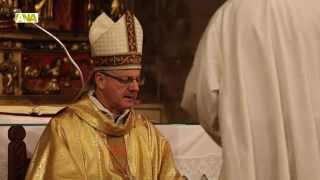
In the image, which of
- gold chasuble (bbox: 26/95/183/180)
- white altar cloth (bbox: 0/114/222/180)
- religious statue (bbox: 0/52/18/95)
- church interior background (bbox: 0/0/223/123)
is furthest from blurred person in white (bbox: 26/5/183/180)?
religious statue (bbox: 0/52/18/95)

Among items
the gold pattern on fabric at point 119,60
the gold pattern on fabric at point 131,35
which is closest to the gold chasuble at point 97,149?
the gold pattern on fabric at point 119,60

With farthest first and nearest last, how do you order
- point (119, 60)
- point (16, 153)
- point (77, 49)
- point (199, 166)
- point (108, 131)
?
point (77, 49) → point (199, 166) → point (119, 60) → point (108, 131) → point (16, 153)

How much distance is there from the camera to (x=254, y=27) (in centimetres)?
163

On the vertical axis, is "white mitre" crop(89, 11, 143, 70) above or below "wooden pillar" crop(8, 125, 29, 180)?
above

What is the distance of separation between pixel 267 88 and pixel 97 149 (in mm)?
1293

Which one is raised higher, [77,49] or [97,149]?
[77,49]

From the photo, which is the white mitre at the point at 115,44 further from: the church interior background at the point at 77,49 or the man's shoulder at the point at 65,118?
the church interior background at the point at 77,49

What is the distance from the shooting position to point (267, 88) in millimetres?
A: 1628

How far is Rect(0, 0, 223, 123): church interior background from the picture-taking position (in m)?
5.77

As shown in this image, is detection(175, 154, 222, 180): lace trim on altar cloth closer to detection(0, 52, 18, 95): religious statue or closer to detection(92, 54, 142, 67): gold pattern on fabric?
detection(92, 54, 142, 67): gold pattern on fabric

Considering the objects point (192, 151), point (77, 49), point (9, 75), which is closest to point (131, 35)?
point (192, 151)

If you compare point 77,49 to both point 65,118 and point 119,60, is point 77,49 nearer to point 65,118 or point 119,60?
point 119,60

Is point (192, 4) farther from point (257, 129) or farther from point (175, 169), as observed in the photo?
point (257, 129)

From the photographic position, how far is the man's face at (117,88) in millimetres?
2861
